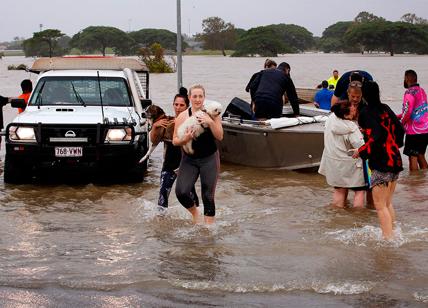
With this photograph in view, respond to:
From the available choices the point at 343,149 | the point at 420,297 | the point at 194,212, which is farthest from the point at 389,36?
the point at 420,297

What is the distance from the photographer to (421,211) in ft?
33.9

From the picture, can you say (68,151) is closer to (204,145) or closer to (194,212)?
(194,212)

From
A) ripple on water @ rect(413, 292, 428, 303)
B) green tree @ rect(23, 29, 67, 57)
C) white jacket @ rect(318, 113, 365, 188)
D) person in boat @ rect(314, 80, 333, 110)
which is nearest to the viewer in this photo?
ripple on water @ rect(413, 292, 428, 303)

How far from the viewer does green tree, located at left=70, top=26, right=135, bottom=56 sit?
135500mm

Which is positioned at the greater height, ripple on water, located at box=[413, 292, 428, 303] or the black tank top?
the black tank top

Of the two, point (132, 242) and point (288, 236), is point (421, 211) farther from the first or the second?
point (132, 242)

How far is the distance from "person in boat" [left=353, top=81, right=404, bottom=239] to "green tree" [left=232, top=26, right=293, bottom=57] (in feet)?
407

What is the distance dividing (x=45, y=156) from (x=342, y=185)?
4050 mm

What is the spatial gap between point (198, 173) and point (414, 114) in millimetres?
5470

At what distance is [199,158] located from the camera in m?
8.34

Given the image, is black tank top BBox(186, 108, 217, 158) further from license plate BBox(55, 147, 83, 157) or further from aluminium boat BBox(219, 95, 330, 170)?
aluminium boat BBox(219, 95, 330, 170)

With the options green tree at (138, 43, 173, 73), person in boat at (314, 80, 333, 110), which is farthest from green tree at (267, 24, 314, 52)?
person in boat at (314, 80, 333, 110)

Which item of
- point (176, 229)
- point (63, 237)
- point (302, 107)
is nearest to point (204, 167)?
point (176, 229)

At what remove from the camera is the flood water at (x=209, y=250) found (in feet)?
21.4
